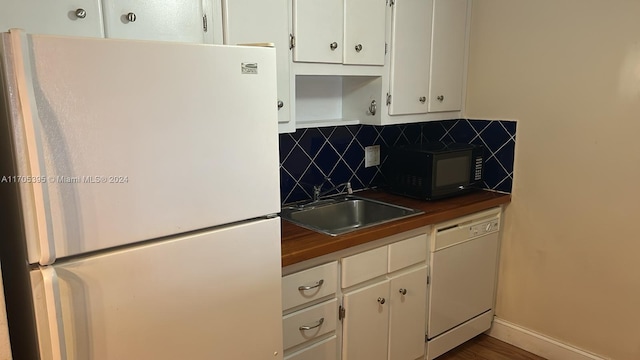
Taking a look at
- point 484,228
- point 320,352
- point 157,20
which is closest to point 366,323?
point 320,352

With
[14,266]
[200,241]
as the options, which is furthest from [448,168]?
[14,266]

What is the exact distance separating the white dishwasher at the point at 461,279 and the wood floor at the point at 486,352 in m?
0.10

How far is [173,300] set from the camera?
1.26 m

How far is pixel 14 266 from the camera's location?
1235 millimetres

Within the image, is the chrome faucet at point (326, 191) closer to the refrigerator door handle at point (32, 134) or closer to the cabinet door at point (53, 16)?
the cabinet door at point (53, 16)

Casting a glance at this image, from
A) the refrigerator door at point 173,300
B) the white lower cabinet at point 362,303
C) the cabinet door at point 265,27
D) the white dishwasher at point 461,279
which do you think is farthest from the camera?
the white dishwasher at point 461,279

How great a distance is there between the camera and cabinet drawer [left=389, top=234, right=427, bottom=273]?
218 cm

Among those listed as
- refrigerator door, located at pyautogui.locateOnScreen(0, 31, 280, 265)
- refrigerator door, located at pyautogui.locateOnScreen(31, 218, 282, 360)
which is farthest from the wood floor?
refrigerator door, located at pyautogui.locateOnScreen(0, 31, 280, 265)

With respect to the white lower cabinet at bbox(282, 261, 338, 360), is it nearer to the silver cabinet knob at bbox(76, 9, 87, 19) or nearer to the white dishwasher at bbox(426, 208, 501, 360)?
the white dishwasher at bbox(426, 208, 501, 360)

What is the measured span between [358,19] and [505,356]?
6.61 ft

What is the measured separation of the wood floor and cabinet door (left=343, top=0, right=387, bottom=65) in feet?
5.52

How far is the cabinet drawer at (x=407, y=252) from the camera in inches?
85.7

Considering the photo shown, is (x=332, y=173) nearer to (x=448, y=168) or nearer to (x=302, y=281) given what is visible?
(x=448, y=168)

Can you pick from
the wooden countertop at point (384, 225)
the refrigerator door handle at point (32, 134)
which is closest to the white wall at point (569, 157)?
the wooden countertop at point (384, 225)
